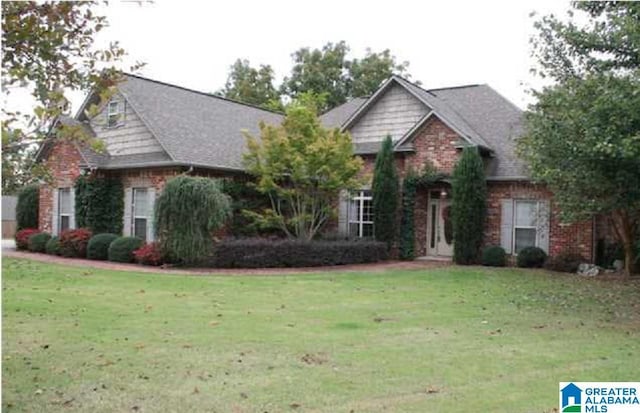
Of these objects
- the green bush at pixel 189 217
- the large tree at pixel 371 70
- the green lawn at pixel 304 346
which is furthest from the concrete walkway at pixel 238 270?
Answer: the large tree at pixel 371 70

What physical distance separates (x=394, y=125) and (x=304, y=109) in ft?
15.4

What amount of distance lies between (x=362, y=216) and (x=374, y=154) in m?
2.39

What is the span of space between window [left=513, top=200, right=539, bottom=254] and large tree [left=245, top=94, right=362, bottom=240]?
18.1 ft

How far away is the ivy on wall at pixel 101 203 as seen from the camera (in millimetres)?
21453

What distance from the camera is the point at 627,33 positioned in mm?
9984

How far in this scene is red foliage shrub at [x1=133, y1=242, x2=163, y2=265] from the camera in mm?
17844

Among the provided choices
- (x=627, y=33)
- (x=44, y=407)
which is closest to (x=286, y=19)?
(x=627, y=33)

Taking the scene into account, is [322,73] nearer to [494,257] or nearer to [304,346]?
[494,257]

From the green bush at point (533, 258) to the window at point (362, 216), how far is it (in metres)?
5.74

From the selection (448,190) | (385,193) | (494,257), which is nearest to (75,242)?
(385,193)

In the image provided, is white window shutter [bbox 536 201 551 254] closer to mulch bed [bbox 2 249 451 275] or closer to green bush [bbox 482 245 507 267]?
green bush [bbox 482 245 507 267]

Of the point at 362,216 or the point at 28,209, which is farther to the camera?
the point at 28,209

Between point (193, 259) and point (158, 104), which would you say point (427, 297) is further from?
point (158, 104)

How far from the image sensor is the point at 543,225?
19078 millimetres
